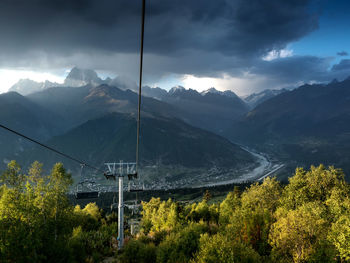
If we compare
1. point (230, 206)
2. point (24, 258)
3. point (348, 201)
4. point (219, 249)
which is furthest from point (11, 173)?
point (348, 201)

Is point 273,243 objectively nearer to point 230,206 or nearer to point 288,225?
point 288,225

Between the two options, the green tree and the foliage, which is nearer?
the foliage

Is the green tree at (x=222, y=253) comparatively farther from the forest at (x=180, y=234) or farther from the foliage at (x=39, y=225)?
the foliage at (x=39, y=225)

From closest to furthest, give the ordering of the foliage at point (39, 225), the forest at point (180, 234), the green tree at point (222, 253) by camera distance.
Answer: the foliage at point (39, 225) → the green tree at point (222, 253) → the forest at point (180, 234)

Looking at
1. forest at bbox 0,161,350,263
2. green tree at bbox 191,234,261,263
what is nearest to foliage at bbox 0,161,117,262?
forest at bbox 0,161,350,263

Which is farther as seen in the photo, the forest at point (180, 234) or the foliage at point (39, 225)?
the forest at point (180, 234)

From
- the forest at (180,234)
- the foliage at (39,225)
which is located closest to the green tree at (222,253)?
the forest at (180,234)

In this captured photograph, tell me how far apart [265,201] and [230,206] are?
10.9m

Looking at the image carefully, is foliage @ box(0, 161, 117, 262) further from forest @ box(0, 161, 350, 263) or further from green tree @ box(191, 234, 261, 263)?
green tree @ box(191, 234, 261, 263)

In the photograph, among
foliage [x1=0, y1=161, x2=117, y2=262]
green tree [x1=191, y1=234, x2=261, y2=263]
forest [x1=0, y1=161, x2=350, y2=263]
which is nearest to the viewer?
foliage [x1=0, y1=161, x2=117, y2=262]

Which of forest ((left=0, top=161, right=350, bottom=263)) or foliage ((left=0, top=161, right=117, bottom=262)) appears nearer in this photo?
foliage ((left=0, top=161, right=117, bottom=262))

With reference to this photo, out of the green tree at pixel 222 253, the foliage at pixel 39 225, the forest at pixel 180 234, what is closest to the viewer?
the foliage at pixel 39 225

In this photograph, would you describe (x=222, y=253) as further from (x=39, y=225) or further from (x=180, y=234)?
(x=39, y=225)

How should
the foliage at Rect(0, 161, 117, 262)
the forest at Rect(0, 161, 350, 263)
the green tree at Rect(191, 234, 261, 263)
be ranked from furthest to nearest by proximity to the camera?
the forest at Rect(0, 161, 350, 263)
the green tree at Rect(191, 234, 261, 263)
the foliage at Rect(0, 161, 117, 262)
